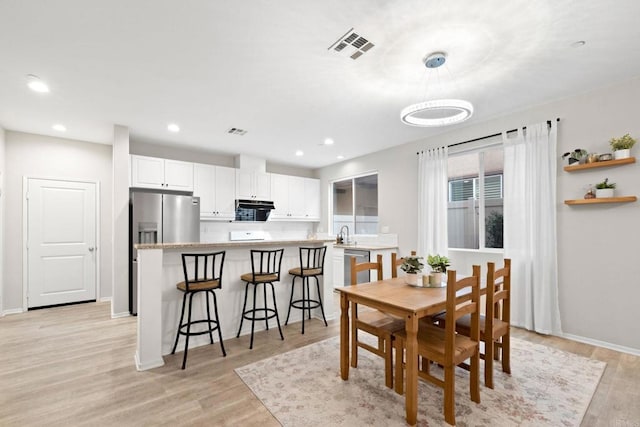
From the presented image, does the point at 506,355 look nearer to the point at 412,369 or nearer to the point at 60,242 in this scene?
the point at 412,369

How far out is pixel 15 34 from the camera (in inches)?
86.7

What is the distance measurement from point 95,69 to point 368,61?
2498 mm

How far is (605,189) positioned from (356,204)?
155 inches

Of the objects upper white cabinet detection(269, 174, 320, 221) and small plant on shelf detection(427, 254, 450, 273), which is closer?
small plant on shelf detection(427, 254, 450, 273)

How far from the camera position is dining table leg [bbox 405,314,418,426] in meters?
1.88

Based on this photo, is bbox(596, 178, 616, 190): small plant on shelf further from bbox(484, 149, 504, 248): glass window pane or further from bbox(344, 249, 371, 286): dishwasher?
bbox(344, 249, 371, 286): dishwasher

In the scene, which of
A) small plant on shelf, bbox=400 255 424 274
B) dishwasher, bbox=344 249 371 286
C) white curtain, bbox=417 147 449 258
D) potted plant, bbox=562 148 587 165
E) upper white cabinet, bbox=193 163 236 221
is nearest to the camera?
small plant on shelf, bbox=400 255 424 274

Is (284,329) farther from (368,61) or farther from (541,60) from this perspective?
(541,60)

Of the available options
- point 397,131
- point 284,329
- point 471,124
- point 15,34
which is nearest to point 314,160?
point 397,131

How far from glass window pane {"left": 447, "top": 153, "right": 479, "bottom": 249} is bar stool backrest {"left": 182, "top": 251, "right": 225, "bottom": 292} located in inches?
131

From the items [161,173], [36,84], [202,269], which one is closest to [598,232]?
[202,269]

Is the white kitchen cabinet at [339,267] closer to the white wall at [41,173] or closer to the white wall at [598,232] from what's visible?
the white wall at [598,232]

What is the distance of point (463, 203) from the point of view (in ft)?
14.2

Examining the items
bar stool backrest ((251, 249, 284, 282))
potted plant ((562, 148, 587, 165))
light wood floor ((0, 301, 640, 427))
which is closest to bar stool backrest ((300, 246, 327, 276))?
bar stool backrest ((251, 249, 284, 282))
